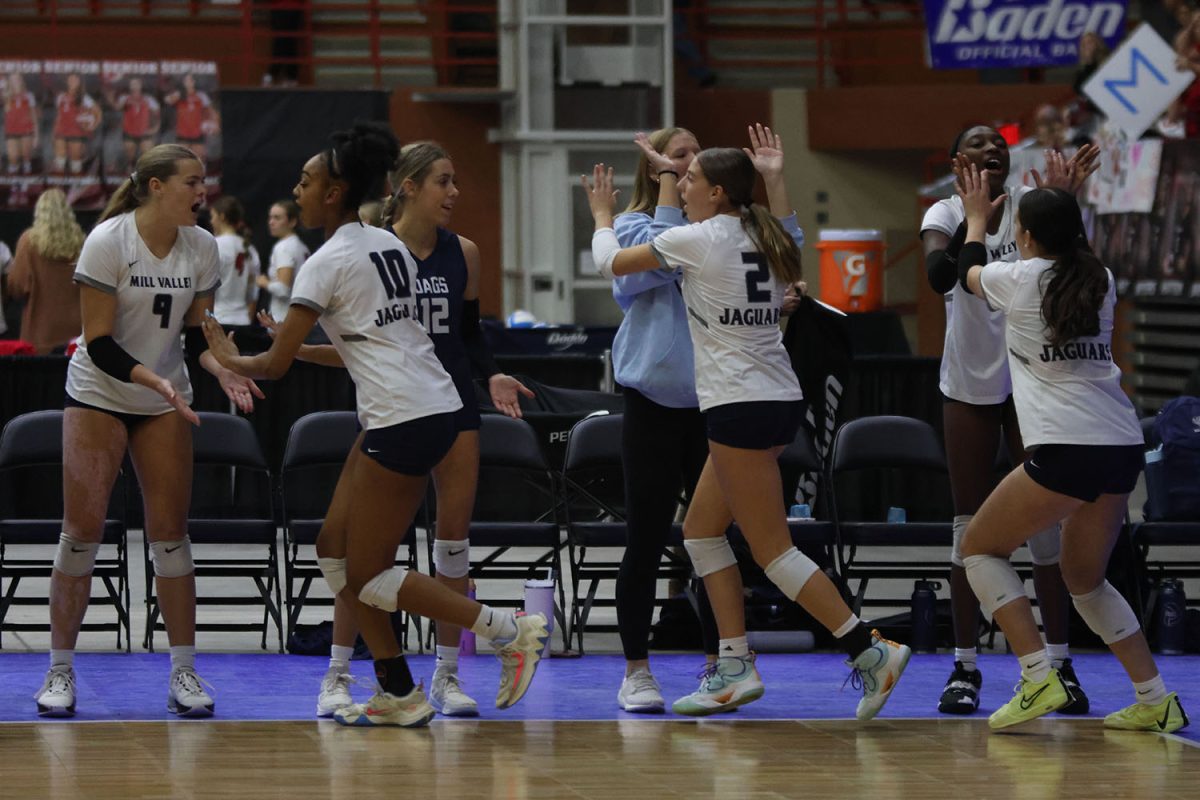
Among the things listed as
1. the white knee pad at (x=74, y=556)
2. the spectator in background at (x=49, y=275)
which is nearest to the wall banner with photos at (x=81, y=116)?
the spectator in background at (x=49, y=275)

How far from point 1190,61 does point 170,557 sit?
9647 mm

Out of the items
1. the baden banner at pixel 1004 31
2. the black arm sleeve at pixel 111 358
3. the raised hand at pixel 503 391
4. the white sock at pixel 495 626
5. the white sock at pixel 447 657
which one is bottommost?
the white sock at pixel 447 657

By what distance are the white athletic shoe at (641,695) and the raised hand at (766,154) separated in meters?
1.68

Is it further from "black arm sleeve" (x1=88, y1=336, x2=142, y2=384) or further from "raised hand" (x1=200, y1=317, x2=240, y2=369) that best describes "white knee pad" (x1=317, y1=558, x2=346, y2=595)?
"black arm sleeve" (x1=88, y1=336, x2=142, y2=384)

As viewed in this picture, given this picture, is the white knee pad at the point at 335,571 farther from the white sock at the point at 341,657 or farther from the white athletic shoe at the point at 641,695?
the white athletic shoe at the point at 641,695

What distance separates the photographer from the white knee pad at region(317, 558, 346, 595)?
236 inches

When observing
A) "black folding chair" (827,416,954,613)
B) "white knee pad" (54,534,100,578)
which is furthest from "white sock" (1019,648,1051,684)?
"white knee pad" (54,534,100,578)

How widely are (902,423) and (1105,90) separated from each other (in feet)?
15.6

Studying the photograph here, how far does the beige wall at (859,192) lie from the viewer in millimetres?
19562

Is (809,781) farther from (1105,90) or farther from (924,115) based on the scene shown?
(924,115)

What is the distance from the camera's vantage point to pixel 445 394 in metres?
5.84

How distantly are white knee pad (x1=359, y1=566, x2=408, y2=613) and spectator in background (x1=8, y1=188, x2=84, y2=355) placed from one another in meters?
6.59

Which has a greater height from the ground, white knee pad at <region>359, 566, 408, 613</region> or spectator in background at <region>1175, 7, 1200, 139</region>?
spectator in background at <region>1175, 7, 1200, 139</region>

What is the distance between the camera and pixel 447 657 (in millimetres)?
6457
